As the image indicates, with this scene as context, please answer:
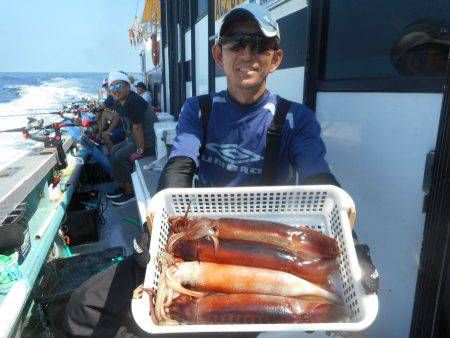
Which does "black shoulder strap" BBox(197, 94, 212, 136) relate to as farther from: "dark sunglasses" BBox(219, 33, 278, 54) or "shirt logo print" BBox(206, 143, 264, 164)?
"dark sunglasses" BBox(219, 33, 278, 54)

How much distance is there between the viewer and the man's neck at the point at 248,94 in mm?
2176

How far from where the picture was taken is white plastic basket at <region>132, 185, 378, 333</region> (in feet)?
4.19

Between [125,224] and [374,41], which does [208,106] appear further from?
[125,224]

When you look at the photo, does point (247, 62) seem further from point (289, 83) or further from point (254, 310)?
point (254, 310)

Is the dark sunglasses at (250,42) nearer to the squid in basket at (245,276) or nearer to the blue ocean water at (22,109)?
the squid in basket at (245,276)

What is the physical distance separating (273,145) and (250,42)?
668mm

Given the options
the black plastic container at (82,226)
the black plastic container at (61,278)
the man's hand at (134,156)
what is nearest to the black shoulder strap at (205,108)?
the black plastic container at (61,278)

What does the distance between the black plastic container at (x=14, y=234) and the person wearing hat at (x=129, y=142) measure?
3116 mm

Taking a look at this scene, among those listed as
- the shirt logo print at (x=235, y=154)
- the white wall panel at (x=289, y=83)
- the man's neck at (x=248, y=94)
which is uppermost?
the white wall panel at (x=289, y=83)

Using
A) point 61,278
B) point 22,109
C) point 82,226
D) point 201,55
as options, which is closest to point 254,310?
point 61,278

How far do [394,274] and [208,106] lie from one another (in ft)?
5.44

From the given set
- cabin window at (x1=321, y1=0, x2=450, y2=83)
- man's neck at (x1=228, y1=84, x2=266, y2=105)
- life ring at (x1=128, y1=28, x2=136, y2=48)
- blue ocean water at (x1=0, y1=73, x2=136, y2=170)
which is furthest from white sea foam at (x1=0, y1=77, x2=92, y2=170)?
life ring at (x1=128, y1=28, x2=136, y2=48)

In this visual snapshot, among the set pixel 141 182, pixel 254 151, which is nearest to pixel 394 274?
pixel 254 151

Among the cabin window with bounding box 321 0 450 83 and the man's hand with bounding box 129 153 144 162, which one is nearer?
the cabin window with bounding box 321 0 450 83
